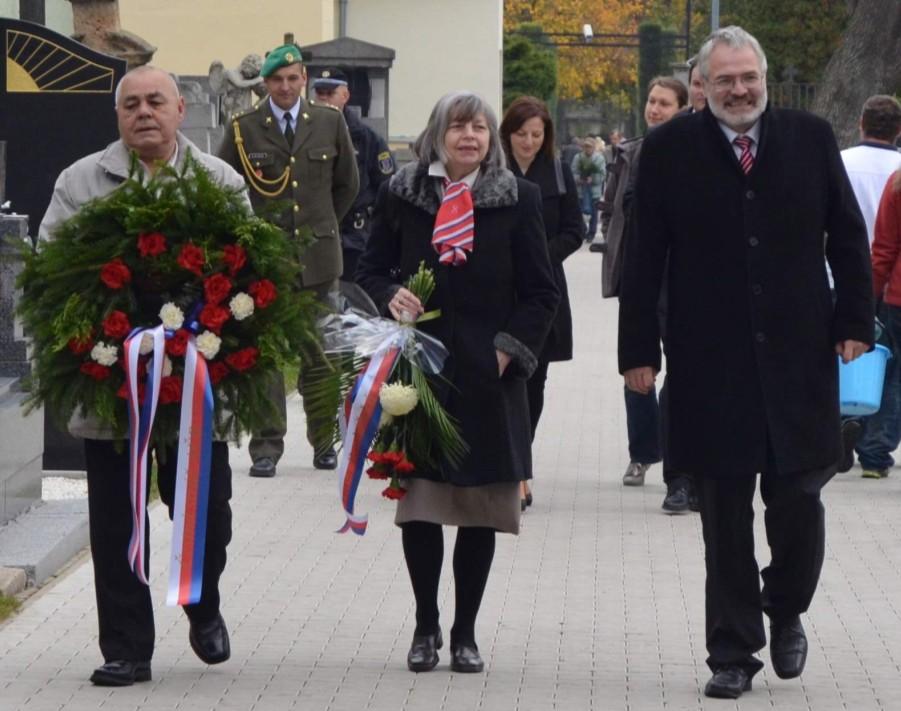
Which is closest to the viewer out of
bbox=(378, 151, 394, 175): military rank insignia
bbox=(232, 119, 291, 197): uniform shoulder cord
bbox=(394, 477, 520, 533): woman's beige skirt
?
bbox=(394, 477, 520, 533): woman's beige skirt

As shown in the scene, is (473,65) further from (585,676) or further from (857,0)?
(585,676)

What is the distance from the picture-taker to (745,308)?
5.87 m

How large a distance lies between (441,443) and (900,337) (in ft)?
16.6

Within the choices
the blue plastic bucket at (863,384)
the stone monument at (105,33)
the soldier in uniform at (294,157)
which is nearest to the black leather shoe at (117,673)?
the soldier in uniform at (294,157)

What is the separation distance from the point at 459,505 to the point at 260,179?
4.47 m

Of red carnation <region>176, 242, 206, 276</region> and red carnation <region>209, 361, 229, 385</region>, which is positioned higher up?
red carnation <region>176, 242, 206, 276</region>

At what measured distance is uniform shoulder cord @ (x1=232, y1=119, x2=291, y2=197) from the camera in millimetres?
10252

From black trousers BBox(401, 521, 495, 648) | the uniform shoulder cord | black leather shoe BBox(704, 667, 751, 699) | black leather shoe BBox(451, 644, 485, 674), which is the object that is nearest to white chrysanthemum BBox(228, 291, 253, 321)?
black trousers BBox(401, 521, 495, 648)

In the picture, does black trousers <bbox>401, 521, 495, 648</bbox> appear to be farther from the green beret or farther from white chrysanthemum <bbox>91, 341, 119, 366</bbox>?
the green beret

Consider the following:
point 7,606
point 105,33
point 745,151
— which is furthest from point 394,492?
point 105,33

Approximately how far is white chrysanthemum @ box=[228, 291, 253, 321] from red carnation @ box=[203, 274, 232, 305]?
0.12 feet

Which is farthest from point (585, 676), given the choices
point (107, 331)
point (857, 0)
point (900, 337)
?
point (857, 0)

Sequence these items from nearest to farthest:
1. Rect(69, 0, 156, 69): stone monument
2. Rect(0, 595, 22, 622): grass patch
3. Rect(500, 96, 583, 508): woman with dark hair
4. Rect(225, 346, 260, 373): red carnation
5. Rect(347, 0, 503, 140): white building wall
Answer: Rect(225, 346, 260, 373): red carnation, Rect(0, 595, 22, 622): grass patch, Rect(500, 96, 583, 508): woman with dark hair, Rect(69, 0, 156, 69): stone monument, Rect(347, 0, 503, 140): white building wall

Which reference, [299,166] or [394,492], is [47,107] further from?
[394,492]
